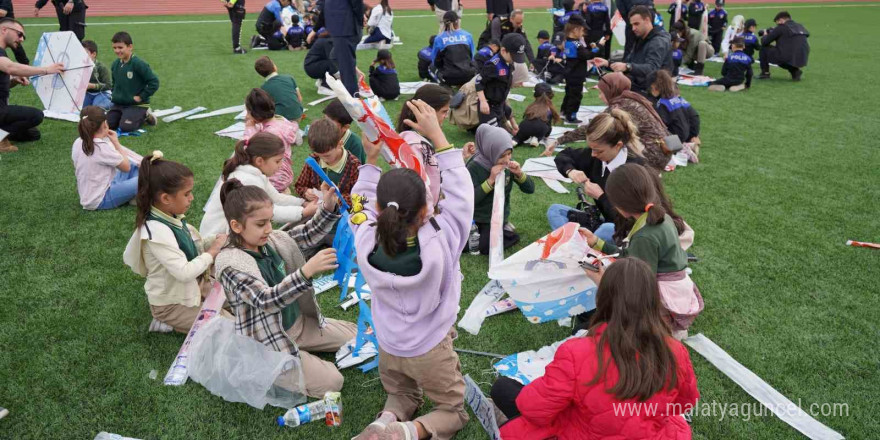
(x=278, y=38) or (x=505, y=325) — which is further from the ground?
(x=278, y=38)

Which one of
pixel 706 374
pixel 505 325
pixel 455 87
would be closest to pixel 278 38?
pixel 455 87

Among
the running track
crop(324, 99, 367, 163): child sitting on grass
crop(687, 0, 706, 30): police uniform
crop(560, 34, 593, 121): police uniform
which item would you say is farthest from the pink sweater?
the running track

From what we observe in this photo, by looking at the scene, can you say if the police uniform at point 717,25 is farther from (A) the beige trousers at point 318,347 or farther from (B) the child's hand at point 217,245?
(B) the child's hand at point 217,245

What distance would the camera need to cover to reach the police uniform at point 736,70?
435 inches

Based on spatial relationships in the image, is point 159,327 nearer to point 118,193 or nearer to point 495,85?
point 118,193

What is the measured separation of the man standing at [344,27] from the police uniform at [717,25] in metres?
10.7

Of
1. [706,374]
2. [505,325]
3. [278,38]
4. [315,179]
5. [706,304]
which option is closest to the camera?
[706,374]

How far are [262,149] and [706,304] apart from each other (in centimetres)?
347

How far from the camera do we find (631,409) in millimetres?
2361

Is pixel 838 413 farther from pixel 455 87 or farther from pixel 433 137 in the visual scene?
pixel 455 87

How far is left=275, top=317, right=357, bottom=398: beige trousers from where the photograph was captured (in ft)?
11.1

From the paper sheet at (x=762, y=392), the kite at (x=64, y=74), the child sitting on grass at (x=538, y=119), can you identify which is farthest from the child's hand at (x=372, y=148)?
the kite at (x=64, y=74)

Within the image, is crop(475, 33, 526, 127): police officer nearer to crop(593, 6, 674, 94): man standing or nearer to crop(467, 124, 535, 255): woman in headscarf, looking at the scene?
crop(593, 6, 674, 94): man standing

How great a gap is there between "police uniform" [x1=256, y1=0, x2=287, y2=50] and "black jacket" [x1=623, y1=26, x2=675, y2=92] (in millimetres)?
9746
